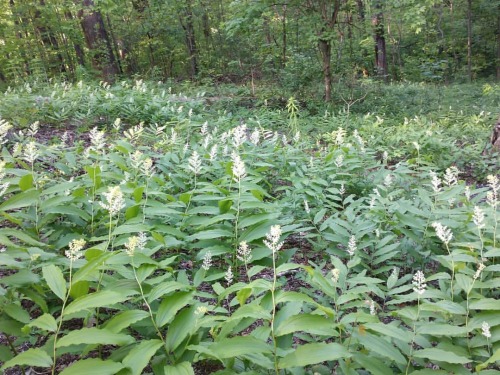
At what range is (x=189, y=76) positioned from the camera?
18.3 m

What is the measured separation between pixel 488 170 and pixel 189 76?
617 inches

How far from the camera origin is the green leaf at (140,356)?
4.32ft

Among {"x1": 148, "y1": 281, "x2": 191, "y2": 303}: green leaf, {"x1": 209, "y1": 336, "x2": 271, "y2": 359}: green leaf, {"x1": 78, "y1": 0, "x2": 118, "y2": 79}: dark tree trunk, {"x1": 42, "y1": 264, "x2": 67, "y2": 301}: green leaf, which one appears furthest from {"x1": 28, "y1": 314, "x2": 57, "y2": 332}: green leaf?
{"x1": 78, "y1": 0, "x2": 118, "y2": 79}: dark tree trunk

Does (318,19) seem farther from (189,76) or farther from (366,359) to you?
(366,359)

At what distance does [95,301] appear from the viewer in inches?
54.3

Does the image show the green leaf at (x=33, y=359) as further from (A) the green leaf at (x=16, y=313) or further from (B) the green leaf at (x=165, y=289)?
(B) the green leaf at (x=165, y=289)

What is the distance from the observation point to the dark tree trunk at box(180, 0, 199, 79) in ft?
53.1

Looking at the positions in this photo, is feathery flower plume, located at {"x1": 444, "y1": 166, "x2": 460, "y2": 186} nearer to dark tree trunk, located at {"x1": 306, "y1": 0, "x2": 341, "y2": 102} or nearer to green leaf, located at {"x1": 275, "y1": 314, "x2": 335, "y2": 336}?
green leaf, located at {"x1": 275, "y1": 314, "x2": 335, "y2": 336}

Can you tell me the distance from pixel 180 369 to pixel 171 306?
0.31m

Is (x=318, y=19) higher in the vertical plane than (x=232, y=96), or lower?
higher

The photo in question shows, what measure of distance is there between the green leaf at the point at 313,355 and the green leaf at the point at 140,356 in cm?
51

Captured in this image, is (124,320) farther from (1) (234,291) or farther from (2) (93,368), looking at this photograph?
(1) (234,291)

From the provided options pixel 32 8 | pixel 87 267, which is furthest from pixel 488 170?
pixel 32 8

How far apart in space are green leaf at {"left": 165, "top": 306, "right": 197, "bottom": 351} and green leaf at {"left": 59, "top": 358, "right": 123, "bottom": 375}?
27cm
